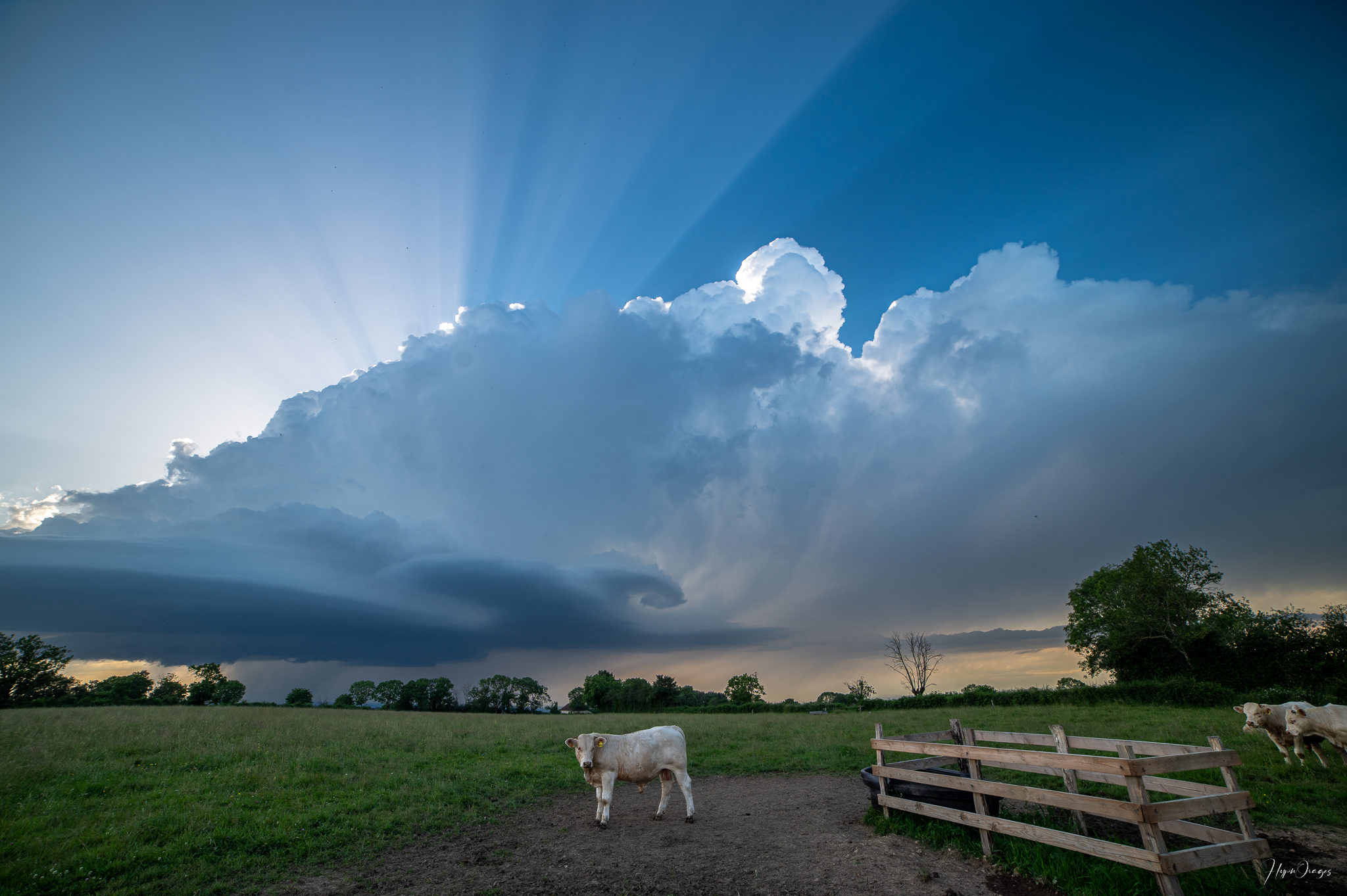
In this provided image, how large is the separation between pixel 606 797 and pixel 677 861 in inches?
102

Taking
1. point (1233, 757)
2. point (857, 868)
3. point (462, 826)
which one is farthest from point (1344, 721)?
point (462, 826)

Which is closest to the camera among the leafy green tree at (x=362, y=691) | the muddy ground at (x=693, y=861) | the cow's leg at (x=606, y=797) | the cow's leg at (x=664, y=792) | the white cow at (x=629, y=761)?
the muddy ground at (x=693, y=861)

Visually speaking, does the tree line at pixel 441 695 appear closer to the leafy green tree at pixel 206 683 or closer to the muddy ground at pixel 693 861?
the leafy green tree at pixel 206 683

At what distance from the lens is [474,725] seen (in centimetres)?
2697

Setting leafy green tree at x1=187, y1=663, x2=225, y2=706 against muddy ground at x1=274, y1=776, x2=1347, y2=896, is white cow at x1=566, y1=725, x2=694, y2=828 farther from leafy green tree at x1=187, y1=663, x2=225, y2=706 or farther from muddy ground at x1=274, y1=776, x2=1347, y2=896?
leafy green tree at x1=187, y1=663, x2=225, y2=706

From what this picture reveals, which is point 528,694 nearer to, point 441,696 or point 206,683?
point 441,696

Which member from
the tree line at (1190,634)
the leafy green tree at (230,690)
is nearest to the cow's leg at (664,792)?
the tree line at (1190,634)

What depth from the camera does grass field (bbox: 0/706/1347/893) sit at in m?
8.05

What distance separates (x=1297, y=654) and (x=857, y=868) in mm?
39733

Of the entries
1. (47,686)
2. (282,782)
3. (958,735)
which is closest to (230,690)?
(47,686)

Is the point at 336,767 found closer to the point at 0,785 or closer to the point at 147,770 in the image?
the point at 147,770

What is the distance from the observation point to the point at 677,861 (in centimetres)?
836

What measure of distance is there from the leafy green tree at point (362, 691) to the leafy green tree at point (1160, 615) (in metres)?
98.2

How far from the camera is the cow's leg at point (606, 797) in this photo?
407 inches
